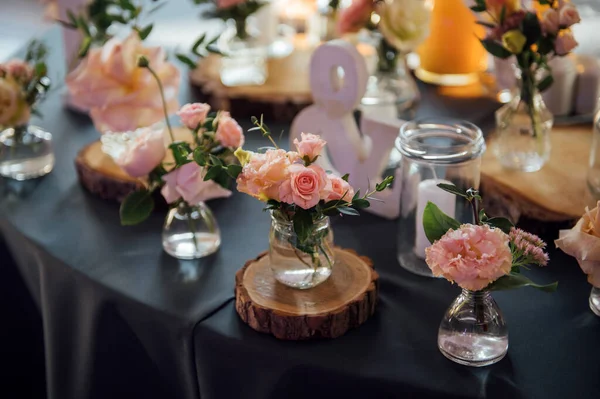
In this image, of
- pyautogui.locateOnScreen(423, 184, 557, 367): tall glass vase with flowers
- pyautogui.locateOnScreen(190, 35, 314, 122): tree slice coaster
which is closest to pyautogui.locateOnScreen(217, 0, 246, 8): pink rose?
pyautogui.locateOnScreen(190, 35, 314, 122): tree slice coaster

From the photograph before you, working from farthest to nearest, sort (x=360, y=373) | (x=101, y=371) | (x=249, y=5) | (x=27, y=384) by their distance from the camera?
(x=249, y=5), (x=27, y=384), (x=101, y=371), (x=360, y=373)

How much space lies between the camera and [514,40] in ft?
4.64

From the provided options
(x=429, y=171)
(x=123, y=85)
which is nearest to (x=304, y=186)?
(x=429, y=171)

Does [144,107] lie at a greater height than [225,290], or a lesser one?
greater

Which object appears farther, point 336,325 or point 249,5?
point 249,5

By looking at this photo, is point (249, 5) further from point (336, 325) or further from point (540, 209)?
point (336, 325)

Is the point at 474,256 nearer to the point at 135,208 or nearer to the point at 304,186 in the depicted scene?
the point at 304,186

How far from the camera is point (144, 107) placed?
1.54 meters

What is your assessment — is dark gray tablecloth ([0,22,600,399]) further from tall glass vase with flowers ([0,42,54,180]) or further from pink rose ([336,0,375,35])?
pink rose ([336,0,375,35])

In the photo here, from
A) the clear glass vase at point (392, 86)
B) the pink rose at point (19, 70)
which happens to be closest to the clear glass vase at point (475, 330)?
the clear glass vase at point (392, 86)

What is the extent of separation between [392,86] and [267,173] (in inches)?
35.1

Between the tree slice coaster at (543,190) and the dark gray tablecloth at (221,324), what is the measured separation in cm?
11

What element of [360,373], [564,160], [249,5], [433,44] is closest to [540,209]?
[564,160]

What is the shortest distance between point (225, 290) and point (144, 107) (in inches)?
17.4
